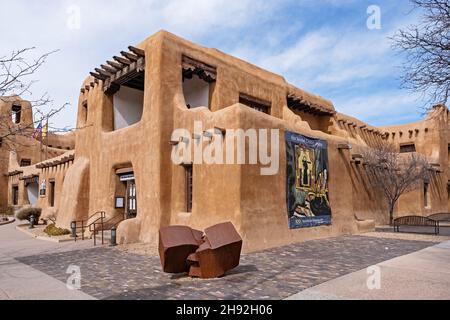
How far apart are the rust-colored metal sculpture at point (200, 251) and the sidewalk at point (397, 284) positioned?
1880 millimetres

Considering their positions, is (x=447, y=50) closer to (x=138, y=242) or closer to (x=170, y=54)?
(x=170, y=54)

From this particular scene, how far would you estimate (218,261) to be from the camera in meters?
7.02

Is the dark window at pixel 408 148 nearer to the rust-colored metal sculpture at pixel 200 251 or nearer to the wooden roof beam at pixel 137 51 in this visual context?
the wooden roof beam at pixel 137 51

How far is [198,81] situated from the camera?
1538 cm

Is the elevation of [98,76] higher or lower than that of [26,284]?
higher

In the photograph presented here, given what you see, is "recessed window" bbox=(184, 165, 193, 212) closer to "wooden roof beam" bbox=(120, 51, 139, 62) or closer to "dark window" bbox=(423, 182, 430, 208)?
"wooden roof beam" bbox=(120, 51, 139, 62)

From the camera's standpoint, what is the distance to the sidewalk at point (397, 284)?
5.42m

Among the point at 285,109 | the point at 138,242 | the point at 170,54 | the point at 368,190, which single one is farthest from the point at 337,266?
the point at 368,190

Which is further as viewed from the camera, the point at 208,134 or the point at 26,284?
the point at 208,134

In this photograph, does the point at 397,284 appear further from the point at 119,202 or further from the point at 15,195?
the point at 15,195

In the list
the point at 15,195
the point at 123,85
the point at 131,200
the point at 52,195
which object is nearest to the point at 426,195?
the point at 131,200

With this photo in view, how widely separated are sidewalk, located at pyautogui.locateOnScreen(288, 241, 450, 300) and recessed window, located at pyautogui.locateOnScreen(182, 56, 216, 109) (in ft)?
31.4

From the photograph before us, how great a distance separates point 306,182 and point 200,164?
4214mm
